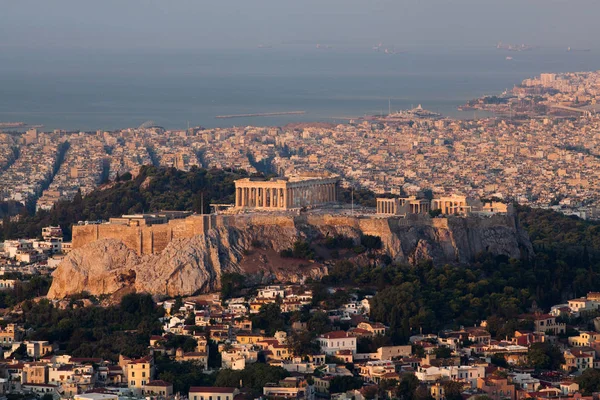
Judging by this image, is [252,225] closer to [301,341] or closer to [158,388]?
[301,341]

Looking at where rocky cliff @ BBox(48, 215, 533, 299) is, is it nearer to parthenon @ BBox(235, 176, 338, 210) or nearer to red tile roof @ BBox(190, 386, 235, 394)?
parthenon @ BBox(235, 176, 338, 210)

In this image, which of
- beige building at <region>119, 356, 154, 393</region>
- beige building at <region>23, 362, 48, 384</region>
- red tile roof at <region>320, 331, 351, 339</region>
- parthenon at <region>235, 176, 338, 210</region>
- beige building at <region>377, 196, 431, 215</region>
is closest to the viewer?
beige building at <region>119, 356, 154, 393</region>

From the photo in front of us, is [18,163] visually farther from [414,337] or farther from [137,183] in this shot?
[414,337]

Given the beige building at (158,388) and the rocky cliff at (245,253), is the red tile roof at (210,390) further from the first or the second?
the rocky cliff at (245,253)

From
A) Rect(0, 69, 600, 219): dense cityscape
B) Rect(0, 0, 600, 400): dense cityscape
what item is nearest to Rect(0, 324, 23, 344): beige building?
Rect(0, 0, 600, 400): dense cityscape

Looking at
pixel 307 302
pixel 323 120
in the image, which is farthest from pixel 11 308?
pixel 323 120
